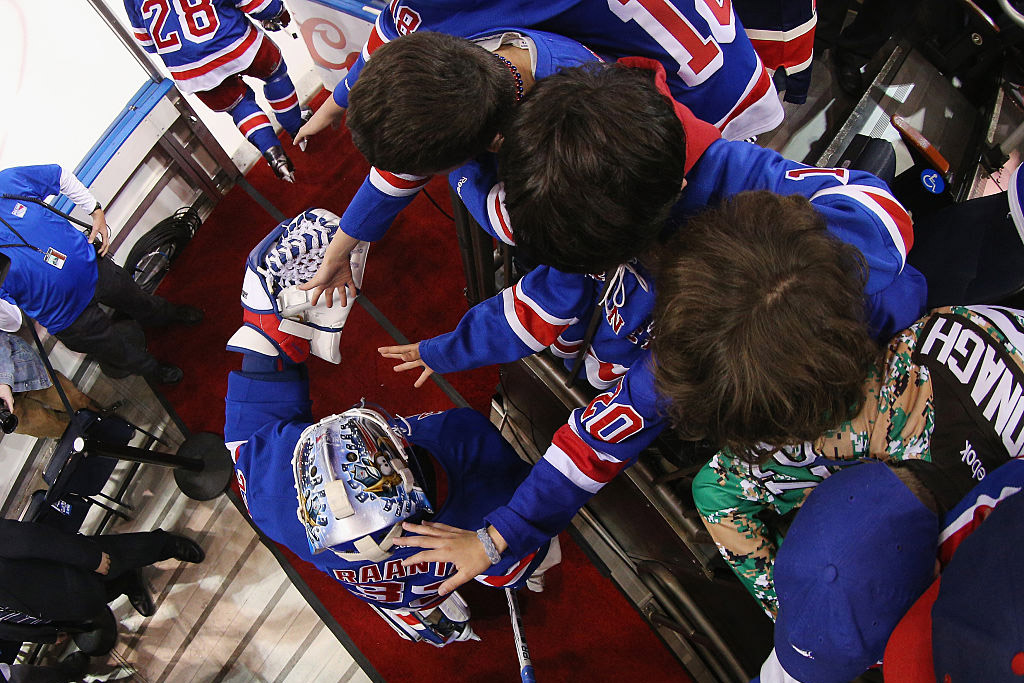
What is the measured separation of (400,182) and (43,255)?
151cm

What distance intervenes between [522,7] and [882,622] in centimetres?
123

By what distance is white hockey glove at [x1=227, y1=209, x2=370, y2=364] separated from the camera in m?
1.66

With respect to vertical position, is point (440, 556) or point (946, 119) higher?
point (440, 556)

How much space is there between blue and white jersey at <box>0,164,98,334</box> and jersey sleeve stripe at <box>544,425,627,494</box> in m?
1.91

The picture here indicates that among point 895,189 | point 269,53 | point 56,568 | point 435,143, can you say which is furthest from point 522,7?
point 56,568

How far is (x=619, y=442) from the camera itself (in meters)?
1.19

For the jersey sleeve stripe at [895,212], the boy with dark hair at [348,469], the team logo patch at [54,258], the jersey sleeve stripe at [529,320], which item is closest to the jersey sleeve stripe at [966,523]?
the jersey sleeve stripe at [895,212]

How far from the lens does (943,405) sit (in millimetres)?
953

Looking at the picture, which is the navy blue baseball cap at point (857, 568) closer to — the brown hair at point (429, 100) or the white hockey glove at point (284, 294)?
the brown hair at point (429, 100)

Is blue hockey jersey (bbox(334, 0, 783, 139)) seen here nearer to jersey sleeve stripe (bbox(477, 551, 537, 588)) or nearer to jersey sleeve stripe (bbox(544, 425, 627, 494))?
jersey sleeve stripe (bbox(544, 425, 627, 494))

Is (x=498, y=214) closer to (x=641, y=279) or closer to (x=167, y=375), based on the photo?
(x=641, y=279)

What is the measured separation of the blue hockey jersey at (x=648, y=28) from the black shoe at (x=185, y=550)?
6.82 feet

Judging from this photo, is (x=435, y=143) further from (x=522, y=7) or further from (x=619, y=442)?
(x=619, y=442)

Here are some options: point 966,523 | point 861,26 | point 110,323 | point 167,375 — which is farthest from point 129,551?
Result: point 861,26
